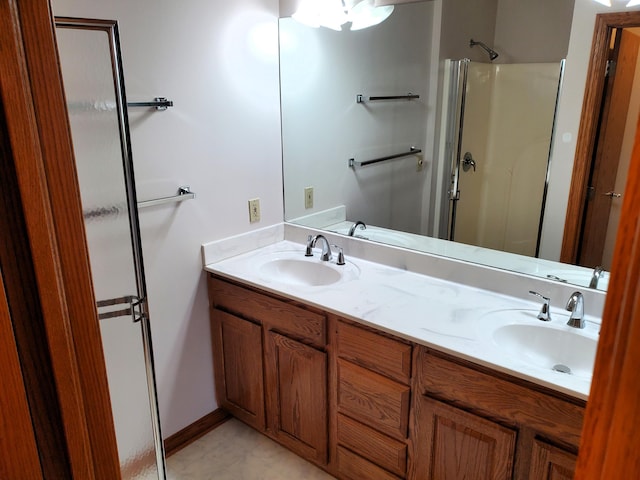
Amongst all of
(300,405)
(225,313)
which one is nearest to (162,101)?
(225,313)

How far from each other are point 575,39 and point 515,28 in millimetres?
219

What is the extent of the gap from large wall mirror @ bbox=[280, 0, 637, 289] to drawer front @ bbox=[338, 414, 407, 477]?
2.68ft

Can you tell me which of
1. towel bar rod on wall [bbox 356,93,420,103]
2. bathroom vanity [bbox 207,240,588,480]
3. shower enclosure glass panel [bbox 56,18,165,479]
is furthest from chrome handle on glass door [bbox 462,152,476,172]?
shower enclosure glass panel [bbox 56,18,165,479]

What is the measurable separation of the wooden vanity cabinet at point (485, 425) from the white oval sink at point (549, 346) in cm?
18

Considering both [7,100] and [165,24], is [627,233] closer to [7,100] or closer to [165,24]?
[7,100]

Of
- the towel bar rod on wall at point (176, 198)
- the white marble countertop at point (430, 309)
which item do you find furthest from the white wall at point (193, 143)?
the white marble countertop at point (430, 309)

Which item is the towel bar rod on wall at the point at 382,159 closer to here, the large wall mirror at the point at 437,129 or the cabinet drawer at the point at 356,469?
the large wall mirror at the point at 437,129

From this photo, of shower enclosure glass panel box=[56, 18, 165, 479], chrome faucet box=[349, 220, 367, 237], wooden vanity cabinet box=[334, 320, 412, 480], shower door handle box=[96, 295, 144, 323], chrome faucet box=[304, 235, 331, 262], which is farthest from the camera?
chrome faucet box=[349, 220, 367, 237]

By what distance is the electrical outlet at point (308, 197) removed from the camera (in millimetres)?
2627

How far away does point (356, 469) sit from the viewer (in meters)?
1.97

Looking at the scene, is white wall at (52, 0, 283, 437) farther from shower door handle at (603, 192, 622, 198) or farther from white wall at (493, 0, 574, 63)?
shower door handle at (603, 192, 622, 198)

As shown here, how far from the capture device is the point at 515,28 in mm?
1829

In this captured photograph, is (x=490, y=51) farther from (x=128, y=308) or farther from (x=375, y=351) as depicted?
(x=128, y=308)

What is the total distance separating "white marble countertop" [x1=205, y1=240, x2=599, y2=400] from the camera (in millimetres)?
1451
